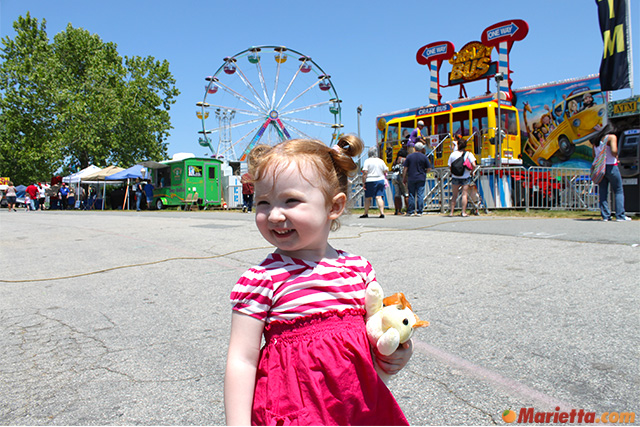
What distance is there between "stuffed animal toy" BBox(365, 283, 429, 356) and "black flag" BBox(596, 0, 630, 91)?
448 inches

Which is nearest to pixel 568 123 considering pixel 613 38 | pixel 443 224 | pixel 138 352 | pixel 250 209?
pixel 613 38

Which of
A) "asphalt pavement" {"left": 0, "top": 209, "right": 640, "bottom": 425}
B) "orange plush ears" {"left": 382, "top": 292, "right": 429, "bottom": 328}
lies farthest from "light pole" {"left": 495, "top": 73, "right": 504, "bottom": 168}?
"orange plush ears" {"left": 382, "top": 292, "right": 429, "bottom": 328}

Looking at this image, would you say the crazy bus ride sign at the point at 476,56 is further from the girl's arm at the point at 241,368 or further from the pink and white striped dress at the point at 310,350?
the girl's arm at the point at 241,368

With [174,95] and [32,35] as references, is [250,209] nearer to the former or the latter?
[174,95]

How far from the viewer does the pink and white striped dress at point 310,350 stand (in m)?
1.19

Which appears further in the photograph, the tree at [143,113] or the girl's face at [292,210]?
the tree at [143,113]

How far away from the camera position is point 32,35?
120 ft

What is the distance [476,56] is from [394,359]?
65.9 feet

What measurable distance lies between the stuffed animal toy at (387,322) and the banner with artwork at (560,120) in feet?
49.2

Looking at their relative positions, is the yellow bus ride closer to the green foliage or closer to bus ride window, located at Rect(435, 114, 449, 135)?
bus ride window, located at Rect(435, 114, 449, 135)

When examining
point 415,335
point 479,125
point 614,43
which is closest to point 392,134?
point 479,125

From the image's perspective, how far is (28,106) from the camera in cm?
3453

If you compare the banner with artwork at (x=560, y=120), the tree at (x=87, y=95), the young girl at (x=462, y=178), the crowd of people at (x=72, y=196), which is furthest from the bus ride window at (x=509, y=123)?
the tree at (x=87, y=95)

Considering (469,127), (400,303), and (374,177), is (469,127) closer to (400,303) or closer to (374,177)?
(374,177)
